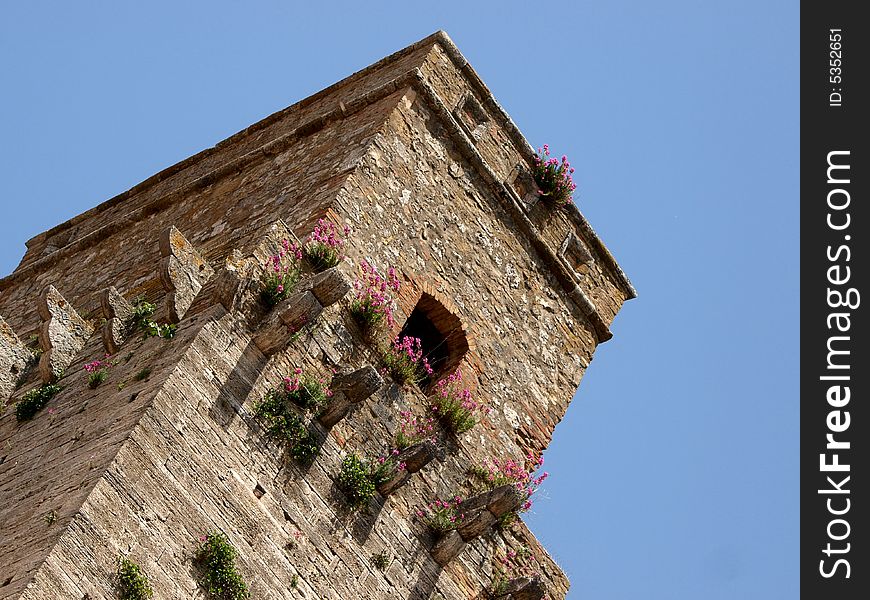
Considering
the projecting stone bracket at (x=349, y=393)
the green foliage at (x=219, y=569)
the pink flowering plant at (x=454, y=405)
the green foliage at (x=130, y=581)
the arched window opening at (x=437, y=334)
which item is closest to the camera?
the green foliage at (x=130, y=581)

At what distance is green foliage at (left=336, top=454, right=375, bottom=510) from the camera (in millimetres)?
12641

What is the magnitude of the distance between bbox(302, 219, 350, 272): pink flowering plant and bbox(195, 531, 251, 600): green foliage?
8.98ft

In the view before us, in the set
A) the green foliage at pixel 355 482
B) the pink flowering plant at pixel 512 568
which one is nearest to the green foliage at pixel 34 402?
the green foliage at pixel 355 482

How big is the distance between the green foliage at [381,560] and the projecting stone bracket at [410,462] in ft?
1.67

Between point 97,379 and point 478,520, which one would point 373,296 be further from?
point 97,379

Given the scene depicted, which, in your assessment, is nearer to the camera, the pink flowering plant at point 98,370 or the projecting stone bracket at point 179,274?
the pink flowering plant at point 98,370

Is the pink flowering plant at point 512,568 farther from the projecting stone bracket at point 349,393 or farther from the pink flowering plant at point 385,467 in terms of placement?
the projecting stone bracket at point 349,393

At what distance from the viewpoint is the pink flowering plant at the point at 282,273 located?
1268 cm

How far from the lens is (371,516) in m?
12.8

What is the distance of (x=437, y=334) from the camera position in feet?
47.5

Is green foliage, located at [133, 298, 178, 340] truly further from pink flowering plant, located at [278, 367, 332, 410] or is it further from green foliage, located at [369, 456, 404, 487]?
green foliage, located at [369, 456, 404, 487]

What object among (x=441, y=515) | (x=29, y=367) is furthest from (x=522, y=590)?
→ (x=29, y=367)

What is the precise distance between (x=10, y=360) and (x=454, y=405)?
3.93 m

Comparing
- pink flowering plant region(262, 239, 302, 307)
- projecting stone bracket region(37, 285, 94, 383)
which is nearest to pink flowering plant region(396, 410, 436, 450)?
pink flowering plant region(262, 239, 302, 307)
